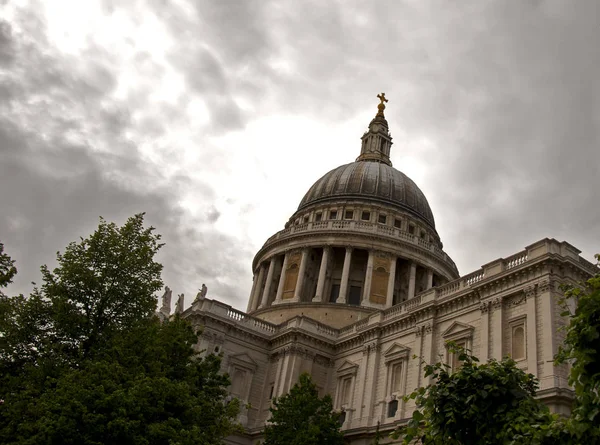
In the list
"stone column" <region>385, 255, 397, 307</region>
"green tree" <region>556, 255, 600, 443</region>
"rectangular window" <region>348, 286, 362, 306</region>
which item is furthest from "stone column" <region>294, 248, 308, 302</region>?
"green tree" <region>556, 255, 600, 443</region>

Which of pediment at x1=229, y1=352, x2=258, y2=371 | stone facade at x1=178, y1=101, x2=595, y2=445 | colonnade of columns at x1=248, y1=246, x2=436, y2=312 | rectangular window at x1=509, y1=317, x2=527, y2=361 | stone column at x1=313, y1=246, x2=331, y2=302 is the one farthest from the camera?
colonnade of columns at x1=248, y1=246, x2=436, y2=312

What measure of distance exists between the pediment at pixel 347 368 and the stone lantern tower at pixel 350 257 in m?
8.20

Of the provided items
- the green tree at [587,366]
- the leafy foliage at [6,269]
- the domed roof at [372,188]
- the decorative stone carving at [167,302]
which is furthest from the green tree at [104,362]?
the domed roof at [372,188]

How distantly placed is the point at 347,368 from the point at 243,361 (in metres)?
7.31

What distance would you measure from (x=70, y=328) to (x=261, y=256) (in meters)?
37.3

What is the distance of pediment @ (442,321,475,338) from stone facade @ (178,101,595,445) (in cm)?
9

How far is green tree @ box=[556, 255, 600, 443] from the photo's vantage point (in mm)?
9859

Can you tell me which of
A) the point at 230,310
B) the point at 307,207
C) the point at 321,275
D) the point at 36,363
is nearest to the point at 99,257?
the point at 36,363

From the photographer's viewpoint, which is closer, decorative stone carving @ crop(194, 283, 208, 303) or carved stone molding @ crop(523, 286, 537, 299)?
carved stone molding @ crop(523, 286, 537, 299)

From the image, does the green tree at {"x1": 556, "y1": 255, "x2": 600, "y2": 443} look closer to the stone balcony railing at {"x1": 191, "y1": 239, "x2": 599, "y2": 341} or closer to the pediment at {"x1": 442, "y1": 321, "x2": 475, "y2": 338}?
the stone balcony railing at {"x1": 191, "y1": 239, "x2": 599, "y2": 341}

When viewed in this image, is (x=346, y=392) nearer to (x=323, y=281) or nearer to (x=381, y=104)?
(x=323, y=281)

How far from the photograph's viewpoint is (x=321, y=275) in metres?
53.2

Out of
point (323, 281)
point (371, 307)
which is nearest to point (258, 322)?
point (323, 281)

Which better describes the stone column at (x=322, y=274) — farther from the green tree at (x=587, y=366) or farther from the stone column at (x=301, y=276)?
the green tree at (x=587, y=366)
